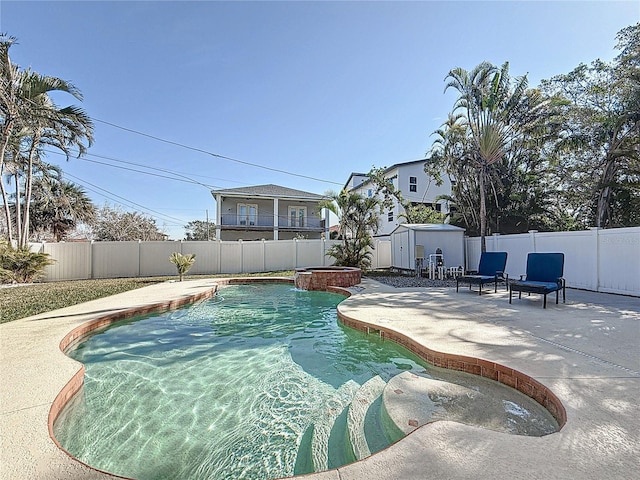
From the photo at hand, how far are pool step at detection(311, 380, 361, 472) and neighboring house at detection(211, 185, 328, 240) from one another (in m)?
20.9

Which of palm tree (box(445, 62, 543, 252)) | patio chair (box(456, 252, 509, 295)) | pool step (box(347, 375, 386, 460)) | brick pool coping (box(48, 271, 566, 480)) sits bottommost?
pool step (box(347, 375, 386, 460))

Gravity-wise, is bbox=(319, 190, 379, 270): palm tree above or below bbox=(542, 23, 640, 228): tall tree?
below

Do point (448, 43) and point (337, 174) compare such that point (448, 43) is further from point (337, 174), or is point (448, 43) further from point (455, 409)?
point (337, 174)

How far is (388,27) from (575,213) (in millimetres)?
16527

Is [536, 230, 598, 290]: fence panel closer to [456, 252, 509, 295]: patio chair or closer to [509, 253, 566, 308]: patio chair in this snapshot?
[456, 252, 509, 295]: patio chair

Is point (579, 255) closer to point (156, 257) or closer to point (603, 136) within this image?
point (603, 136)

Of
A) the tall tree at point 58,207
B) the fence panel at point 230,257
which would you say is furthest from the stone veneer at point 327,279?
the tall tree at point 58,207

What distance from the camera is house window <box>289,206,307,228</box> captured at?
26039mm

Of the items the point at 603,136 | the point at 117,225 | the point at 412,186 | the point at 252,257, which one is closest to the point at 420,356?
the point at 252,257

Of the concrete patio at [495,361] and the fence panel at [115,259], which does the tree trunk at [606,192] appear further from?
the fence panel at [115,259]

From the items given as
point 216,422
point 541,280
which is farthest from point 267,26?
point 216,422

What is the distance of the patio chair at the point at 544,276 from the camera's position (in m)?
6.78

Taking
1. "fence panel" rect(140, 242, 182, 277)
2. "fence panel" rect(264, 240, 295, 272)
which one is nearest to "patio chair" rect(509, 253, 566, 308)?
"fence panel" rect(264, 240, 295, 272)

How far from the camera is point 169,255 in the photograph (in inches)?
635
